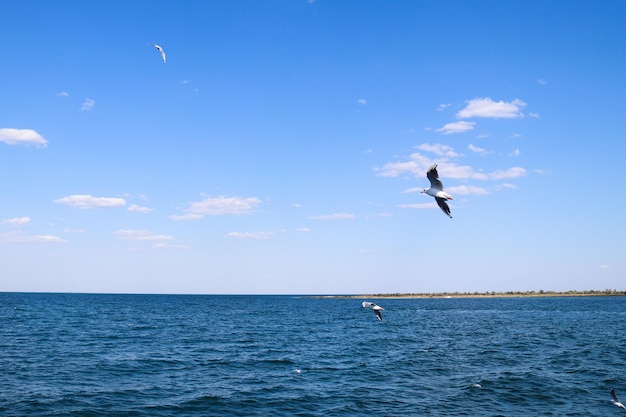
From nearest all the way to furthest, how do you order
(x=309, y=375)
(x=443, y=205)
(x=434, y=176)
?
(x=443, y=205)
(x=434, y=176)
(x=309, y=375)

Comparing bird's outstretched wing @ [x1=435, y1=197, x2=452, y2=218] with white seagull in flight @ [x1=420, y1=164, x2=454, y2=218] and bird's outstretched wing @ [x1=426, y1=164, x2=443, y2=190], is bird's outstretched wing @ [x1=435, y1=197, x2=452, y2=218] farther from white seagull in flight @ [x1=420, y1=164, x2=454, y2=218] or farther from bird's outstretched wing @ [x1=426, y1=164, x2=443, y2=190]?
bird's outstretched wing @ [x1=426, y1=164, x2=443, y2=190]

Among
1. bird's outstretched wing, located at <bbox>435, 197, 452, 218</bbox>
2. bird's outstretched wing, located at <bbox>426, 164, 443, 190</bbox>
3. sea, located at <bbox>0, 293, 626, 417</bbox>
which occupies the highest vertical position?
bird's outstretched wing, located at <bbox>426, 164, 443, 190</bbox>

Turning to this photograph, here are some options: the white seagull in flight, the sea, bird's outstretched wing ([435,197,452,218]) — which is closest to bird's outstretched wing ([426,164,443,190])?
the white seagull in flight

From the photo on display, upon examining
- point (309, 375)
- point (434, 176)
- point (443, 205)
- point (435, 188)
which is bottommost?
point (309, 375)

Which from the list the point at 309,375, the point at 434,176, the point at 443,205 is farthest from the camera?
the point at 309,375

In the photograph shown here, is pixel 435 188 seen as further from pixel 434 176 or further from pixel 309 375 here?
pixel 309 375

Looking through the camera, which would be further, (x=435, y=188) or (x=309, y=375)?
(x=309, y=375)

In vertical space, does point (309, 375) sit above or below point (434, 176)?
below

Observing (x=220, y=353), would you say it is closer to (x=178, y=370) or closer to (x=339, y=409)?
(x=178, y=370)

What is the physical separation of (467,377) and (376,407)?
9.16 meters

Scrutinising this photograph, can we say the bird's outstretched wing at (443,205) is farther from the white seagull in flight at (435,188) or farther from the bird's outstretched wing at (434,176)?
the bird's outstretched wing at (434,176)

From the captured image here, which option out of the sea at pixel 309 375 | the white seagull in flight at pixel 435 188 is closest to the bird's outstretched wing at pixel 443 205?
the white seagull in flight at pixel 435 188

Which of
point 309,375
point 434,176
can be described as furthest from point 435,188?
point 309,375

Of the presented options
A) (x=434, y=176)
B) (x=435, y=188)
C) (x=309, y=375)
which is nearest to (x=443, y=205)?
(x=435, y=188)
